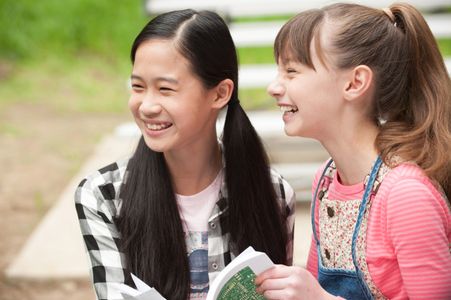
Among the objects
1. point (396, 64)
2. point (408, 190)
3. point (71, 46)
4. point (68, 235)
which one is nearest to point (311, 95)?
point (396, 64)

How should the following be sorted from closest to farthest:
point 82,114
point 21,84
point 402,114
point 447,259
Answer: point 447,259, point 402,114, point 82,114, point 21,84

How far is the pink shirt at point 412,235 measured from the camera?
1826 mm

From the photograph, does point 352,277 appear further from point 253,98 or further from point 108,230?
point 253,98

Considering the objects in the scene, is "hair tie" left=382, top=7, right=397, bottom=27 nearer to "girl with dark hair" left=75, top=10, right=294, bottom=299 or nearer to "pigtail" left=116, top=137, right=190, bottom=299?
"girl with dark hair" left=75, top=10, right=294, bottom=299

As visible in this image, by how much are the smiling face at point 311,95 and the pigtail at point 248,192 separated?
31 cm

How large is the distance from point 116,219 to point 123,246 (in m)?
0.08

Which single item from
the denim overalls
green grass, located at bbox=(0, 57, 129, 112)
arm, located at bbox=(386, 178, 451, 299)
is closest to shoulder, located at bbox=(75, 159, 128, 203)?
the denim overalls

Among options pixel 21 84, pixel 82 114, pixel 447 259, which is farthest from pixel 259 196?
pixel 21 84

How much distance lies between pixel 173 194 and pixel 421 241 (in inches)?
28.8

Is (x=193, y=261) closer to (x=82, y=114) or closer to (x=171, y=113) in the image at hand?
(x=171, y=113)

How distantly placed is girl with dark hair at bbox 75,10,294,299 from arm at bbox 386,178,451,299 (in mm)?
548

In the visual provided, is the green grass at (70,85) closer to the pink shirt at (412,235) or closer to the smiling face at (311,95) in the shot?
the smiling face at (311,95)

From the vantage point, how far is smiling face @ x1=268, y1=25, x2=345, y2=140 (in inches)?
78.2

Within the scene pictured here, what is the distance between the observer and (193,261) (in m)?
2.27
